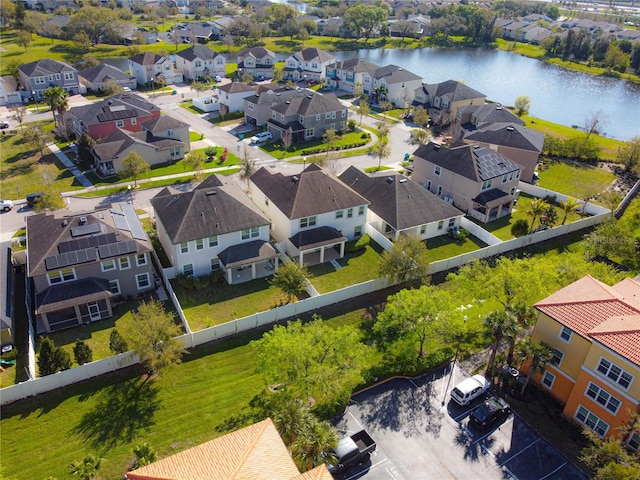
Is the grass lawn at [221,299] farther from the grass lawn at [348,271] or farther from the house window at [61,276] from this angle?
the house window at [61,276]

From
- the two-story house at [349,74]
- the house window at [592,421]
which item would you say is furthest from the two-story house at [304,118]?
the house window at [592,421]

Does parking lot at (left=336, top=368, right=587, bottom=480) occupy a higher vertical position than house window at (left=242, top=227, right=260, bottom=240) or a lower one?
lower

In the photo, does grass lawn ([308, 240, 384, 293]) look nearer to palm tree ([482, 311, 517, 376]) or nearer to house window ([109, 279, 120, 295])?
palm tree ([482, 311, 517, 376])

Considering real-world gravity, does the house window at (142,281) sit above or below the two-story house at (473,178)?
below

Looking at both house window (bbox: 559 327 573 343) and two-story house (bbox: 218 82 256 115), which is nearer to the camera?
house window (bbox: 559 327 573 343)

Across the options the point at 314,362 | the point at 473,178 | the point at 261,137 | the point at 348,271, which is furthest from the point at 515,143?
the point at 314,362

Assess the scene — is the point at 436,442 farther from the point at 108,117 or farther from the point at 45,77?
the point at 45,77

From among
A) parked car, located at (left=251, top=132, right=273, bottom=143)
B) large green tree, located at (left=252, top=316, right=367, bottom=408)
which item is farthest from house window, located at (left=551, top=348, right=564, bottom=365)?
parked car, located at (left=251, top=132, right=273, bottom=143)

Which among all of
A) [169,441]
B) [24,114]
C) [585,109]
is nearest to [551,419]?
[169,441]

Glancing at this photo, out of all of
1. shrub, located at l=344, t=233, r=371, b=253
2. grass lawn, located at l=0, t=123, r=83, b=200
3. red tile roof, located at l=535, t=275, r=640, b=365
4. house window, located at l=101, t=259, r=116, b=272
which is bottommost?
grass lawn, located at l=0, t=123, r=83, b=200
